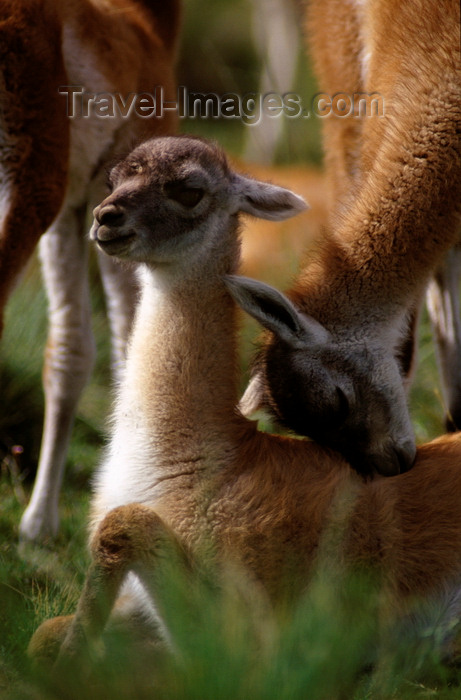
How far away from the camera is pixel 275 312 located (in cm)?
371

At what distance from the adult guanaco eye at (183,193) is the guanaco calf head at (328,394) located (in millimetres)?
422

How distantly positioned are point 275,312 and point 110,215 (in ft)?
2.26

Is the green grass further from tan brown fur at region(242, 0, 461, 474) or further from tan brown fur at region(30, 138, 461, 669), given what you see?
tan brown fur at region(242, 0, 461, 474)

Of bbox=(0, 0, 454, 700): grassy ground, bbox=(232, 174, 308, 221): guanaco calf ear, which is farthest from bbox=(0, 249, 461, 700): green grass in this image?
bbox=(232, 174, 308, 221): guanaco calf ear

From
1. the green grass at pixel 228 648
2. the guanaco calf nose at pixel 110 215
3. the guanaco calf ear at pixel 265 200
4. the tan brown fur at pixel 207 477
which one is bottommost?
the green grass at pixel 228 648

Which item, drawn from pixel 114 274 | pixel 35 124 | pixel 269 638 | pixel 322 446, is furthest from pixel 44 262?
pixel 269 638

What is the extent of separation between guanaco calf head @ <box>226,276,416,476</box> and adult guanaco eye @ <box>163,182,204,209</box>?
0.42 meters

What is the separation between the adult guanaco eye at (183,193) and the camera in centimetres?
361

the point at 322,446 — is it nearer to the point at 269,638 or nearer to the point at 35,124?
the point at 269,638

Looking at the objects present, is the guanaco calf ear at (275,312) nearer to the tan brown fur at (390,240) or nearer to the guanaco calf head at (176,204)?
the tan brown fur at (390,240)

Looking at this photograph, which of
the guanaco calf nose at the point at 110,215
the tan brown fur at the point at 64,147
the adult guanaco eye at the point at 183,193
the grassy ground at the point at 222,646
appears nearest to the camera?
the grassy ground at the point at 222,646

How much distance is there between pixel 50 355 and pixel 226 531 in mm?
2202

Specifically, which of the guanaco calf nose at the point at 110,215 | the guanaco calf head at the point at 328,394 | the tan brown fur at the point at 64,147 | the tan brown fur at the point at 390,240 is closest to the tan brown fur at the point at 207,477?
the guanaco calf nose at the point at 110,215

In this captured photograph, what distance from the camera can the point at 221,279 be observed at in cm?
361
